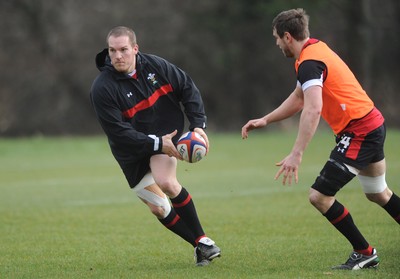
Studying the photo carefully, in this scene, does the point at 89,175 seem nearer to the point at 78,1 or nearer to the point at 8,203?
the point at 8,203

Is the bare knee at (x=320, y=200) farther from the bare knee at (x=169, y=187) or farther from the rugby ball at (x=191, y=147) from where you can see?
the bare knee at (x=169, y=187)

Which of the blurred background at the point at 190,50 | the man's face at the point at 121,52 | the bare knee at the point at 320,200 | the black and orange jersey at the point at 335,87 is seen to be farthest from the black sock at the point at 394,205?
the blurred background at the point at 190,50

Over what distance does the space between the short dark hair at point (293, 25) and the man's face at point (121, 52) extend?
1338 mm

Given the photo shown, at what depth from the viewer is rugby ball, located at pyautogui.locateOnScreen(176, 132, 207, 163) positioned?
686 cm

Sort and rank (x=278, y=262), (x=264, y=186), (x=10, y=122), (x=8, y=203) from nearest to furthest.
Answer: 1. (x=278, y=262)
2. (x=8, y=203)
3. (x=264, y=186)
4. (x=10, y=122)

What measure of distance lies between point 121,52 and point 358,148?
7.20 feet

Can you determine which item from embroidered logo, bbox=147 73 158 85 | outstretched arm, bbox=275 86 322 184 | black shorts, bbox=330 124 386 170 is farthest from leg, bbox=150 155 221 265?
black shorts, bbox=330 124 386 170

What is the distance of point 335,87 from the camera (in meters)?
6.46

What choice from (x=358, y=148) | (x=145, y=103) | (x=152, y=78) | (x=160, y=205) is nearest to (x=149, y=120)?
(x=145, y=103)

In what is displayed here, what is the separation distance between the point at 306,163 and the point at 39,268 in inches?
414

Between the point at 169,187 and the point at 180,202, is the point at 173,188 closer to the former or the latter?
the point at 169,187

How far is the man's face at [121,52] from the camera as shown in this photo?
6926 mm

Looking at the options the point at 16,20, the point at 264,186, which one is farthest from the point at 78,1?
the point at 264,186

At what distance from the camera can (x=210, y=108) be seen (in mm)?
31328
